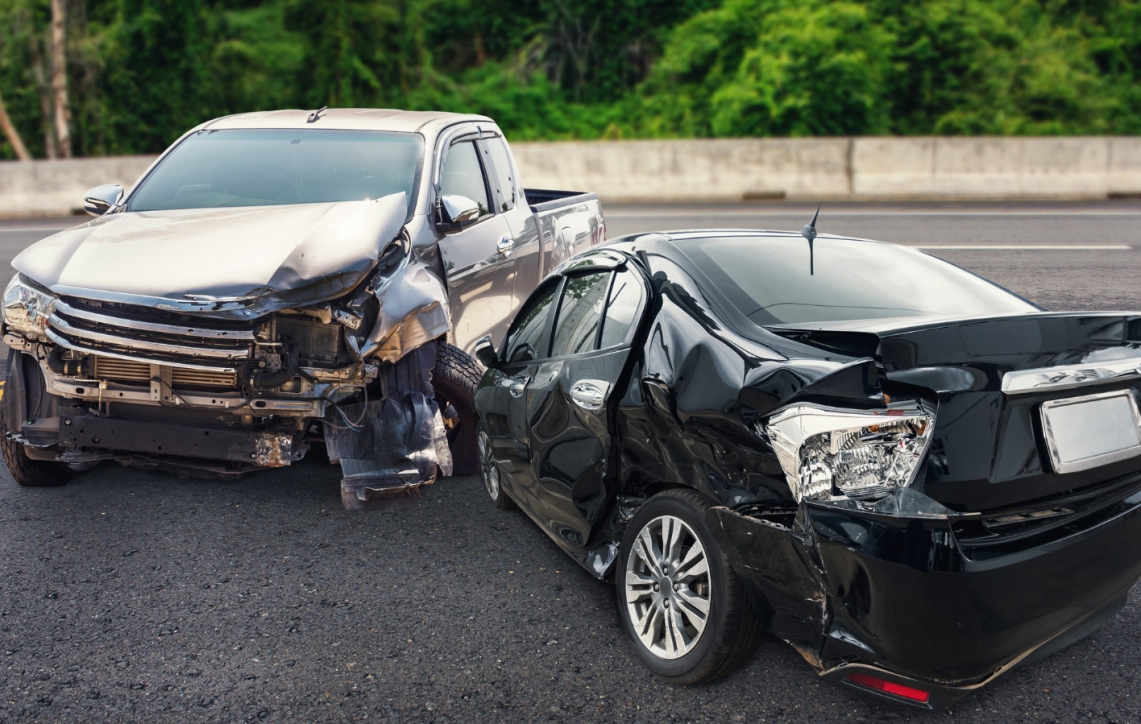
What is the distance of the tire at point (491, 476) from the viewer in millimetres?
5082

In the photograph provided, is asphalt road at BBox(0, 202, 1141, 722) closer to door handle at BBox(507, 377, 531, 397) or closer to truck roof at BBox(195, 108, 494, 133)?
door handle at BBox(507, 377, 531, 397)

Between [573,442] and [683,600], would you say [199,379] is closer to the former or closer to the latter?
[573,442]

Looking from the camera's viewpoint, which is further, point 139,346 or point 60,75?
point 60,75

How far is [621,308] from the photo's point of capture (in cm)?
392

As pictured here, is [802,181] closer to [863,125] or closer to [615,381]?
[863,125]

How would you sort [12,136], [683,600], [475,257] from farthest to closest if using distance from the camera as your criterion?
[12,136], [475,257], [683,600]

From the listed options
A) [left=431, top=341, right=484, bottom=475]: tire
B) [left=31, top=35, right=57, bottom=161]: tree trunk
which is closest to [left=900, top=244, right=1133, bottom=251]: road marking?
[left=431, top=341, right=484, bottom=475]: tire

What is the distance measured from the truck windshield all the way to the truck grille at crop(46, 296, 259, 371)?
5.11 feet

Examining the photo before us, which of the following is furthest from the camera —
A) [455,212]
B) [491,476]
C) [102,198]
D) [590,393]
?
[102,198]

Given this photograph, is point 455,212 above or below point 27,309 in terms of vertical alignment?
above

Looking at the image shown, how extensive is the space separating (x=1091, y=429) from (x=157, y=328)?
12.4ft

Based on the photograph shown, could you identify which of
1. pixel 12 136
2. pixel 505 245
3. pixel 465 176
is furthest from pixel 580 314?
pixel 12 136

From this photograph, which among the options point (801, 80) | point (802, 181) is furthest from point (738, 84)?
point (802, 181)

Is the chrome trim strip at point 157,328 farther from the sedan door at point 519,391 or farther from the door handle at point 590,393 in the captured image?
the door handle at point 590,393
